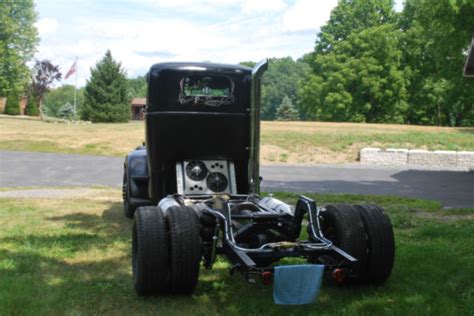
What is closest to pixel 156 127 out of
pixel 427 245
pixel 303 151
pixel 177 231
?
pixel 177 231

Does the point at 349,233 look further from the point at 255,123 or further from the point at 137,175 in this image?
the point at 137,175

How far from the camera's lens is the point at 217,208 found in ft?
19.9

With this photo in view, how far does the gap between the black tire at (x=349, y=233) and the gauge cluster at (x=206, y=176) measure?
218 cm

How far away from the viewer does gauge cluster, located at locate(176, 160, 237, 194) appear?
7035mm

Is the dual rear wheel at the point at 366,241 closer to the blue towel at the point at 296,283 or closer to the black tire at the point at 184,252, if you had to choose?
the blue towel at the point at 296,283

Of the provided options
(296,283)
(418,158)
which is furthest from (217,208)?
(418,158)

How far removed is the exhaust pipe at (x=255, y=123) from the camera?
610 centimetres

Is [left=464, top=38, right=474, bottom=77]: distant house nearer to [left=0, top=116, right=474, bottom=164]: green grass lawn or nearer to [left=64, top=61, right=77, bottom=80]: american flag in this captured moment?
[left=0, top=116, right=474, bottom=164]: green grass lawn

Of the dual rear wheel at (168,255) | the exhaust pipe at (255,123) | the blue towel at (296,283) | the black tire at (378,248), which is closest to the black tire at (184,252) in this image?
the dual rear wheel at (168,255)

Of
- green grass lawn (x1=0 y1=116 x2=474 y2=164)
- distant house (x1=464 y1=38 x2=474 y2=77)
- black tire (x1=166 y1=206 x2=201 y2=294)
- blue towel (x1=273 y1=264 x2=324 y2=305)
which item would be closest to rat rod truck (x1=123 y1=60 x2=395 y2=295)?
black tire (x1=166 y1=206 x2=201 y2=294)

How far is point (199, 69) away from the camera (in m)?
7.18

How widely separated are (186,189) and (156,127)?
0.83 meters

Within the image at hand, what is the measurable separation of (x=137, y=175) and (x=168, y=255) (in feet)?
13.2

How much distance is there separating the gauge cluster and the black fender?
141 cm
